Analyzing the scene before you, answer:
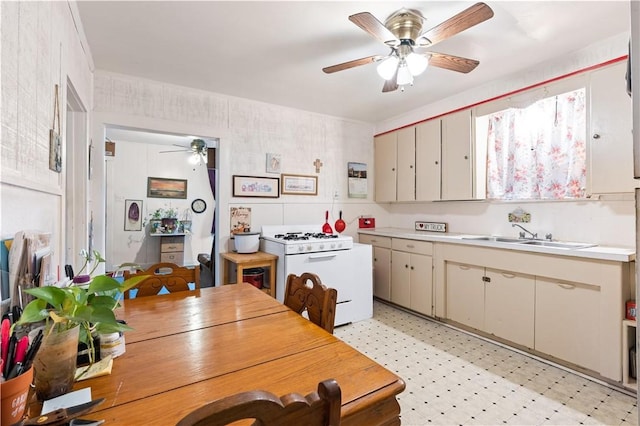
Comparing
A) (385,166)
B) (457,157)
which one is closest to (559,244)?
(457,157)

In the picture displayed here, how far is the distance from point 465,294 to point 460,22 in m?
2.22

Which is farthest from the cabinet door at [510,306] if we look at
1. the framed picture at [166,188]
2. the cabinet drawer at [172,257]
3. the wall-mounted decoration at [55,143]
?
the framed picture at [166,188]

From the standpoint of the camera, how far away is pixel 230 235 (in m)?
3.23

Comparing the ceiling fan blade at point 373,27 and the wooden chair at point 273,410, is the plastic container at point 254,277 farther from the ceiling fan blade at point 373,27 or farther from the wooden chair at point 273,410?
the wooden chair at point 273,410

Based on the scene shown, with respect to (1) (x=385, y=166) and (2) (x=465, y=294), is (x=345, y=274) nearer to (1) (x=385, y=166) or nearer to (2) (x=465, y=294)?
(2) (x=465, y=294)

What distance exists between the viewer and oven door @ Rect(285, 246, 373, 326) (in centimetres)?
286

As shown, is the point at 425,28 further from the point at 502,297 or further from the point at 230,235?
the point at 230,235

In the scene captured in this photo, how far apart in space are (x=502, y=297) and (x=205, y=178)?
5803 millimetres

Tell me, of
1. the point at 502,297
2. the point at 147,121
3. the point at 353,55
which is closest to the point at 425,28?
the point at 353,55

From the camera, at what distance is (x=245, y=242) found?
3.08 meters

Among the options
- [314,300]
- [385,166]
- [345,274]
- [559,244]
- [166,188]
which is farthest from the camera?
[166,188]

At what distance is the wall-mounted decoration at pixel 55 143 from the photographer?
4.50 feet

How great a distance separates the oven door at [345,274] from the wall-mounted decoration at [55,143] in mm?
1766

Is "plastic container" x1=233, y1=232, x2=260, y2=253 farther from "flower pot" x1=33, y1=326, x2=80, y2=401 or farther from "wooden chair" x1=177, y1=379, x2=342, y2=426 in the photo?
"wooden chair" x1=177, y1=379, x2=342, y2=426
